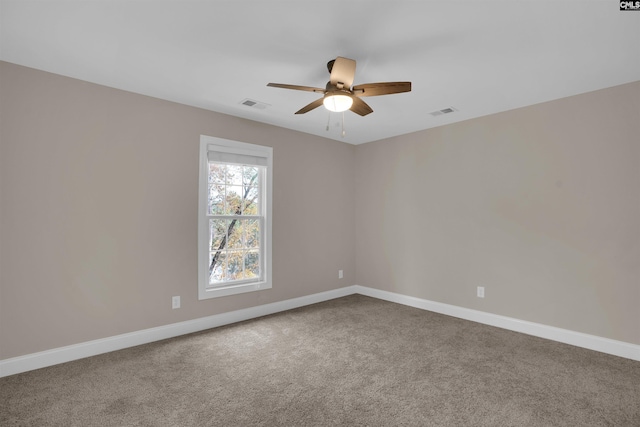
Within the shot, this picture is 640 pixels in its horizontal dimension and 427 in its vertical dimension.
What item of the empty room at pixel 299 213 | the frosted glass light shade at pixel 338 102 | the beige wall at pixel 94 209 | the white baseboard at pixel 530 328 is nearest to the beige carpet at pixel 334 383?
the empty room at pixel 299 213

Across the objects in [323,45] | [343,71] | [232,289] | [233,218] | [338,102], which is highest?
[323,45]

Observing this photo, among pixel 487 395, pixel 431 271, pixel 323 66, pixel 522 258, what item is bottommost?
pixel 487 395

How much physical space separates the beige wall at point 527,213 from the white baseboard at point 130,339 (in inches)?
75.9

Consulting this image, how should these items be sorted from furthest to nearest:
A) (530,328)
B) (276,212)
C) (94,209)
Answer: (276,212)
(530,328)
(94,209)

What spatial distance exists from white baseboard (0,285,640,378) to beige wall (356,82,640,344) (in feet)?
0.30

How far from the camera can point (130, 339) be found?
3.13m

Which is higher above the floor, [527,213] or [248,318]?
[527,213]

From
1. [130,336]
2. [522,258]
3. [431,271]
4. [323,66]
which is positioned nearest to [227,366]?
[130,336]

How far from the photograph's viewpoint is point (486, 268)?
12.8ft

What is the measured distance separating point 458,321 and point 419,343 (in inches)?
38.7

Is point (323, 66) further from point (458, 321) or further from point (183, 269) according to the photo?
point (458, 321)

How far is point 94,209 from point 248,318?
208 cm

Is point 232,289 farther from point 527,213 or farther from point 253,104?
point 527,213

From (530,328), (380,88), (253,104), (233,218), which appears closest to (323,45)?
(380,88)
